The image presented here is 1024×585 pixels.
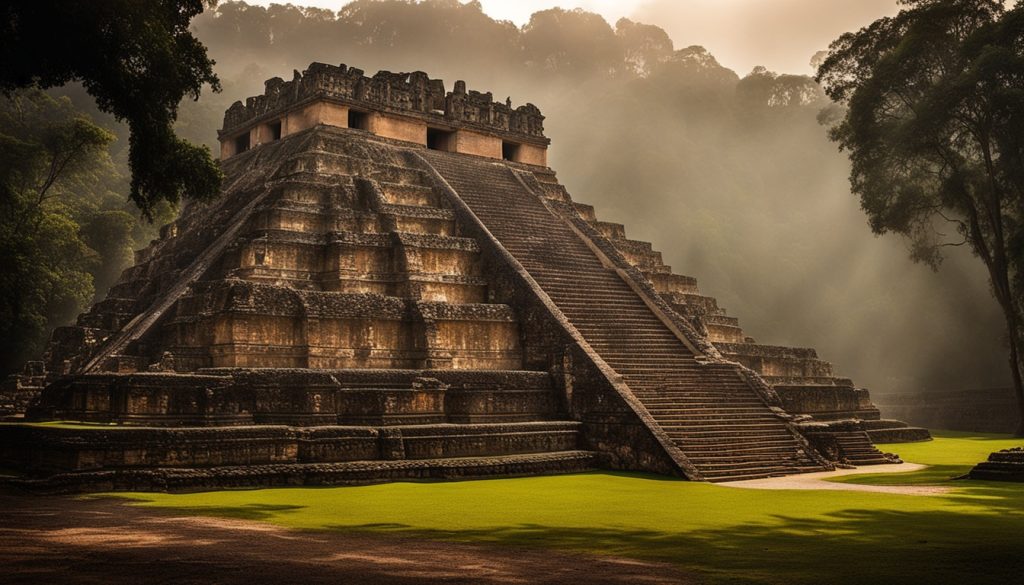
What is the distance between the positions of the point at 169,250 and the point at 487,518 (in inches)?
506

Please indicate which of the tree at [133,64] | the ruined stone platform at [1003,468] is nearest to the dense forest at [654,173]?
the tree at [133,64]

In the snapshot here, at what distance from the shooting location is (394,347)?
15305mm

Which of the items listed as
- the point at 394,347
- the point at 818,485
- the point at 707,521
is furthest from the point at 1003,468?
the point at 394,347

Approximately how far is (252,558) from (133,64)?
7338mm

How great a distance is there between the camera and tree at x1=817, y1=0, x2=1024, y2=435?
21.8 meters

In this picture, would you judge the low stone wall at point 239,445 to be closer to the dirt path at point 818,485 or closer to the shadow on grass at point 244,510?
the shadow on grass at point 244,510

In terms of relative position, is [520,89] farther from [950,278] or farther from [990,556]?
[990,556]

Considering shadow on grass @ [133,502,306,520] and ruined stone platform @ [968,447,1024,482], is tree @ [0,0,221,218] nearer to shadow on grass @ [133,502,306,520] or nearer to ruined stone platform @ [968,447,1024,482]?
shadow on grass @ [133,502,306,520]

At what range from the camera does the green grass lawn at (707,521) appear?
21.0 feet

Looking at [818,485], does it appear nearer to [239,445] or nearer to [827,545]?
[827,545]

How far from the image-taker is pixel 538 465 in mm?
13172

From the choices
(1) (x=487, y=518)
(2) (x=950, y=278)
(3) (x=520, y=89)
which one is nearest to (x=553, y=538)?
(1) (x=487, y=518)

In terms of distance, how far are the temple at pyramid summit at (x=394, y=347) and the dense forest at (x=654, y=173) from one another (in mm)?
5192

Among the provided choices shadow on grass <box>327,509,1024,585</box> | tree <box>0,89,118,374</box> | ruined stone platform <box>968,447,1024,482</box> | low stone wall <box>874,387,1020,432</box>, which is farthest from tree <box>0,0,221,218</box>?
low stone wall <box>874,387,1020,432</box>
